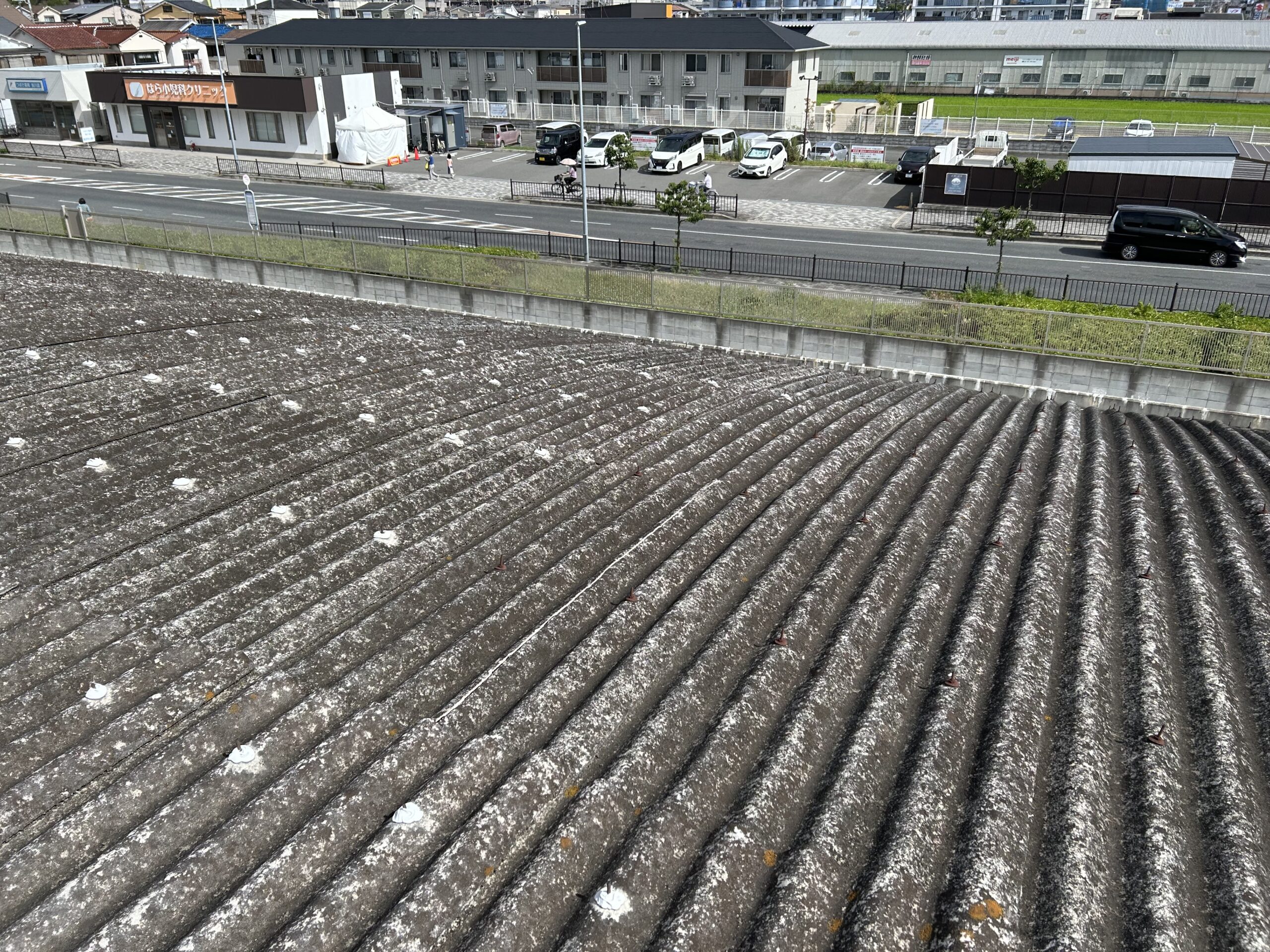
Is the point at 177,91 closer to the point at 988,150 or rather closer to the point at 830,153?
the point at 830,153

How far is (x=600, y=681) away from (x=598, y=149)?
150 feet

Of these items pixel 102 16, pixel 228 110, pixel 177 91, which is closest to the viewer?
pixel 228 110

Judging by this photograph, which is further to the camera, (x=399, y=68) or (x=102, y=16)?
(x=102, y=16)

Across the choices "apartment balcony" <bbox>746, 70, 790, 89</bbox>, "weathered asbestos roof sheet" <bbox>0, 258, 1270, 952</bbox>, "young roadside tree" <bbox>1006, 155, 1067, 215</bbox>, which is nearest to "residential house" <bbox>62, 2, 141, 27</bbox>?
"apartment balcony" <bbox>746, 70, 790, 89</bbox>

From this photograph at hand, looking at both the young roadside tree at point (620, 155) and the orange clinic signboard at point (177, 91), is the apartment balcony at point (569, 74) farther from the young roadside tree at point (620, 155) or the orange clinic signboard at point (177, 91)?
the orange clinic signboard at point (177, 91)

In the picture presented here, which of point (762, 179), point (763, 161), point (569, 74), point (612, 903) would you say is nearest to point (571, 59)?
point (569, 74)

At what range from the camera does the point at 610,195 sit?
1634 inches

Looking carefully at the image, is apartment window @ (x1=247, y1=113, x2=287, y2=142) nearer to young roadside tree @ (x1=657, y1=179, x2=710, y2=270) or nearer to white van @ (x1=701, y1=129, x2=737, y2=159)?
white van @ (x1=701, y1=129, x2=737, y2=159)

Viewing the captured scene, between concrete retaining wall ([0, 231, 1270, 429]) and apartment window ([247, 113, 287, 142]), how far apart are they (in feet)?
92.4

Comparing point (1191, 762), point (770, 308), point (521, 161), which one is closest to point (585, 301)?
point (770, 308)

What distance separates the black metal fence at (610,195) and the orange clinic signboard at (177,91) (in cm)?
2101

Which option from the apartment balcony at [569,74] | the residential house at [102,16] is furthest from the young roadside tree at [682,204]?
the residential house at [102,16]

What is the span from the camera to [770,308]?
2048cm

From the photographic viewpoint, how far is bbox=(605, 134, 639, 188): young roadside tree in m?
40.0
